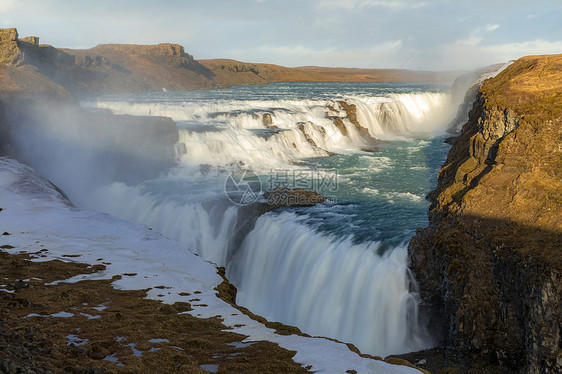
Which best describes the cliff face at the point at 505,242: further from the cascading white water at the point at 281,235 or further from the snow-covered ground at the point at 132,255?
the snow-covered ground at the point at 132,255

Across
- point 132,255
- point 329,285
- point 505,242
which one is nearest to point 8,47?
point 132,255

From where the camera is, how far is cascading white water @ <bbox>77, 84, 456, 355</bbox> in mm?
13891

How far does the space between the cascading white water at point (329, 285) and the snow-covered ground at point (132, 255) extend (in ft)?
12.2

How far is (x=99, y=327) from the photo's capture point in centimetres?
859

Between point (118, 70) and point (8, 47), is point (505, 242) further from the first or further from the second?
point (118, 70)

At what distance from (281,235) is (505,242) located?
8782 millimetres

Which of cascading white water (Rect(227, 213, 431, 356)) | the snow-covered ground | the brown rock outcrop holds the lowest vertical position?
cascading white water (Rect(227, 213, 431, 356))

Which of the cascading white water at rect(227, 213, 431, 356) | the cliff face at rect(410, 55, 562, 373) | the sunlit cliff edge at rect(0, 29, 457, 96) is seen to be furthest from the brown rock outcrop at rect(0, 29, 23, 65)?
the cliff face at rect(410, 55, 562, 373)

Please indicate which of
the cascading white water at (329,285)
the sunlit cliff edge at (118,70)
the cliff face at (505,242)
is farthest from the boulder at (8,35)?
the cliff face at (505,242)

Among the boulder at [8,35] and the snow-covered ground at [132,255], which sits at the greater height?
the boulder at [8,35]

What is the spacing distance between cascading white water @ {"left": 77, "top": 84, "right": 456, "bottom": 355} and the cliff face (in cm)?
123

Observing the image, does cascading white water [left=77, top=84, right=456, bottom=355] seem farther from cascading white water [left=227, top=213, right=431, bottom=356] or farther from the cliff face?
the cliff face

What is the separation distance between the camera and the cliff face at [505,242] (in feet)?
33.0

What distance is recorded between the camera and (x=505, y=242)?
445 inches
